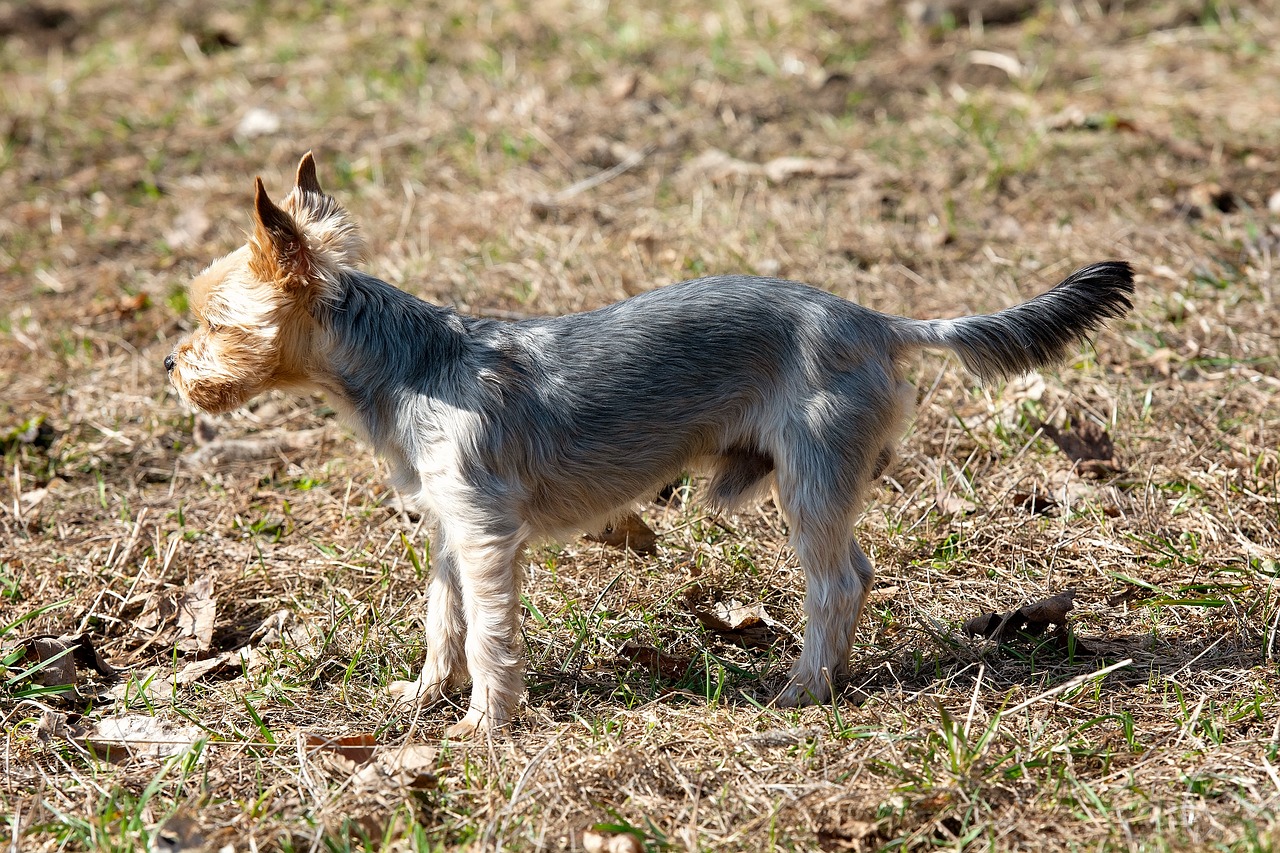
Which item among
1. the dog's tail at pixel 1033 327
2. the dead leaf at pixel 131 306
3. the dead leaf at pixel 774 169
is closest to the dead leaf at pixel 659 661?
the dog's tail at pixel 1033 327

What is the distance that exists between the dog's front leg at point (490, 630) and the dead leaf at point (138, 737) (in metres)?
0.82

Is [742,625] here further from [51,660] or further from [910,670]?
[51,660]

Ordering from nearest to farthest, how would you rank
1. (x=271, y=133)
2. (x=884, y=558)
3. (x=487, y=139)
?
1. (x=884, y=558)
2. (x=487, y=139)
3. (x=271, y=133)

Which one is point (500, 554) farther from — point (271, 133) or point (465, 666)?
point (271, 133)

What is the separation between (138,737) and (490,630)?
115cm

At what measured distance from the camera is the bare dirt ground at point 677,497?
11.3ft

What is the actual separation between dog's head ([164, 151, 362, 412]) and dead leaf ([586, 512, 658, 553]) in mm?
1436

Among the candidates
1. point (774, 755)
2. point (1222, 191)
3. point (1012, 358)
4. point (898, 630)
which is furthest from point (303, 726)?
point (1222, 191)

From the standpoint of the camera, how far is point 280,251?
3904 millimetres

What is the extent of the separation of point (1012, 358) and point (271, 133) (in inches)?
268

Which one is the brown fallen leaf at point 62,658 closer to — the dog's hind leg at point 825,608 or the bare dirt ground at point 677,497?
the bare dirt ground at point 677,497

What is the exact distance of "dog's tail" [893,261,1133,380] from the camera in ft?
13.2

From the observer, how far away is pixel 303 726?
3.93 metres

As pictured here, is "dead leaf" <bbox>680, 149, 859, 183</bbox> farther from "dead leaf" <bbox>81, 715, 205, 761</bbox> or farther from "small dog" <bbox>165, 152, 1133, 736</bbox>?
"dead leaf" <bbox>81, 715, 205, 761</bbox>
